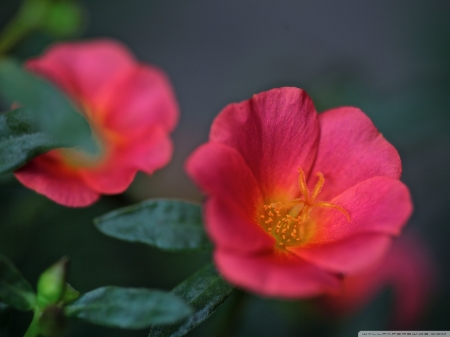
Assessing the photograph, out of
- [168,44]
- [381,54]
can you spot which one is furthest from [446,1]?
[168,44]

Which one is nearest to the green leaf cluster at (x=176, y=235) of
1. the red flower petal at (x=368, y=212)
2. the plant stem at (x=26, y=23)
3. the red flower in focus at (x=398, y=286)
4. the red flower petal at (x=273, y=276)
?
the red flower petal at (x=273, y=276)

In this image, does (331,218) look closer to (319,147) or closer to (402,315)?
(319,147)

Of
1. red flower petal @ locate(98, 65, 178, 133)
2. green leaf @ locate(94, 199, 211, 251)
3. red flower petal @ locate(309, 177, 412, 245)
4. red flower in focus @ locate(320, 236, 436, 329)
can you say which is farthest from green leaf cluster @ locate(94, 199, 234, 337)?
red flower in focus @ locate(320, 236, 436, 329)

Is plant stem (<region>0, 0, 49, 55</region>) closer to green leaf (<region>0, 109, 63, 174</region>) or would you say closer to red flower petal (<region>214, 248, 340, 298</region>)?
green leaf (<region>0, 109, 63, 174</region>)

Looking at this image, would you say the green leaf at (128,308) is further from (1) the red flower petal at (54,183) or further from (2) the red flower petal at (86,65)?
(2) the red flower petal at (86,65)

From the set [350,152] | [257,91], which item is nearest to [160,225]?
[350,152]
